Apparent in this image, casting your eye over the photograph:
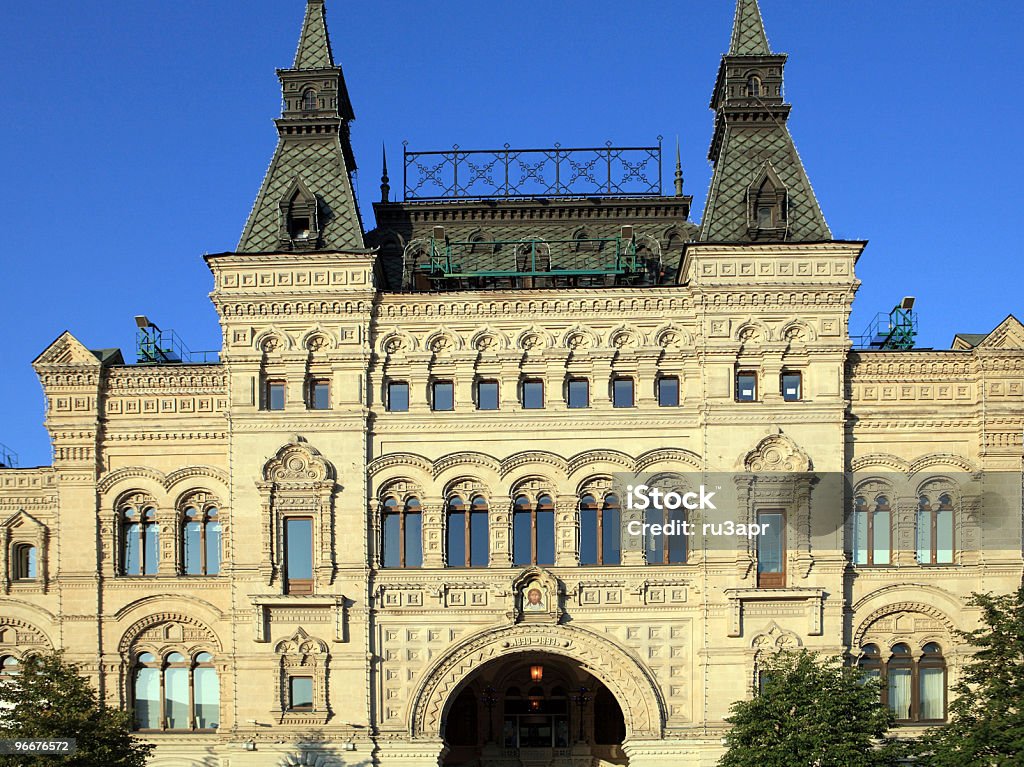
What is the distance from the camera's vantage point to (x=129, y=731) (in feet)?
140

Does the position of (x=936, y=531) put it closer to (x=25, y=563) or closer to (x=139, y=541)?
(x=139, y=541)

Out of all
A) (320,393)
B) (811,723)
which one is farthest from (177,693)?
(811,723)

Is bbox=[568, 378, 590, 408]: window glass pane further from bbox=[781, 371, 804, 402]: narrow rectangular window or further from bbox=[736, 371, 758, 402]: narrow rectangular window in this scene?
bbox=[781, 371, 804, 402]: narrow rectangular window

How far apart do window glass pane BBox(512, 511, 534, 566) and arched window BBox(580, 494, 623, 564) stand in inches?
74.8

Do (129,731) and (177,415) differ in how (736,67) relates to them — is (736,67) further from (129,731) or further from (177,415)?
(129,731)

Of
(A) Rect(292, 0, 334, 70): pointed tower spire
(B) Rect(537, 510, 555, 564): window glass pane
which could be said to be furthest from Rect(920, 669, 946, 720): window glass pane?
(A) Rect(292, 0, 334, 70): pointed tower spire

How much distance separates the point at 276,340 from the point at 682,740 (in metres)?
20.5

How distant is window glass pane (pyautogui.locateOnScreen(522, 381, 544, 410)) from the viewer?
142ft

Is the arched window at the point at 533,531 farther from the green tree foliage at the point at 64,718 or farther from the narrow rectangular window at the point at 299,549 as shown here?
the green tree foliage at the point at 64,718

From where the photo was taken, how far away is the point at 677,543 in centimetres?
4266

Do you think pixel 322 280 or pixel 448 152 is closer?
pixel 322 280

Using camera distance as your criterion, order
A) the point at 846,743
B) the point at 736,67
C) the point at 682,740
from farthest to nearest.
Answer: the point at 736,67 → the point at 682,740 → the point at 846,743

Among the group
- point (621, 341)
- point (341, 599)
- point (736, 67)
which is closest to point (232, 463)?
point (341, 599)

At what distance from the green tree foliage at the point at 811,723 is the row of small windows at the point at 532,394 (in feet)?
35.7
